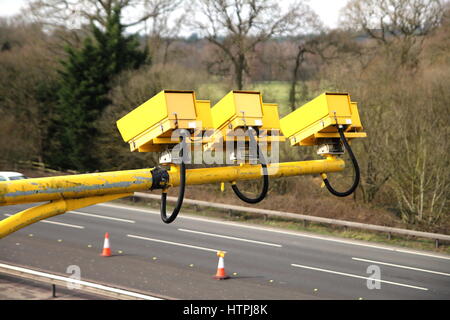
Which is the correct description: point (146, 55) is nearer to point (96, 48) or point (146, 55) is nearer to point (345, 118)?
point (96, 48)

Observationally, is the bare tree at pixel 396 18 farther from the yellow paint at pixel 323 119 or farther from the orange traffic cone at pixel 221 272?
the yellow paint at pixel 323 119

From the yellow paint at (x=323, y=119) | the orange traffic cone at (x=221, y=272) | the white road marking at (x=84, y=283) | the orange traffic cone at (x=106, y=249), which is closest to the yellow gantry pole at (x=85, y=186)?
the yellow paint at (x=323, y=119)

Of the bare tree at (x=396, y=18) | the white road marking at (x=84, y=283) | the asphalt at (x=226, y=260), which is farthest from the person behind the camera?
the bare tree at (x=396, y=18)

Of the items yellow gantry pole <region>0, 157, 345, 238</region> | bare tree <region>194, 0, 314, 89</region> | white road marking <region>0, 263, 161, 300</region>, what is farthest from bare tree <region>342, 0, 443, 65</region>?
yellow gantry pole <region>0, 157, 345, 238</region>

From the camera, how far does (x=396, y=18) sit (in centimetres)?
3169

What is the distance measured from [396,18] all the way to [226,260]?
20036mm

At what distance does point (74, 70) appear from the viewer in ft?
104

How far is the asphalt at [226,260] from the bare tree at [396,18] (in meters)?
15.6

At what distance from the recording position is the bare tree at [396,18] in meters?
31.7

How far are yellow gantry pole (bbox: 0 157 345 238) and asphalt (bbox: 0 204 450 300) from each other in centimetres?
845

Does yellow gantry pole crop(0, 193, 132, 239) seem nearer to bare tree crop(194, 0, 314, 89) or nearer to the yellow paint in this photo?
the yellow paint

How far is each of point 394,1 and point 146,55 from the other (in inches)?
530

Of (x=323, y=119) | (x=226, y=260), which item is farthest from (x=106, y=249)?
(x=323, y=119)

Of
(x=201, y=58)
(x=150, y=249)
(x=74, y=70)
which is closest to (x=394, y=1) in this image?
(x=201, y=58)
